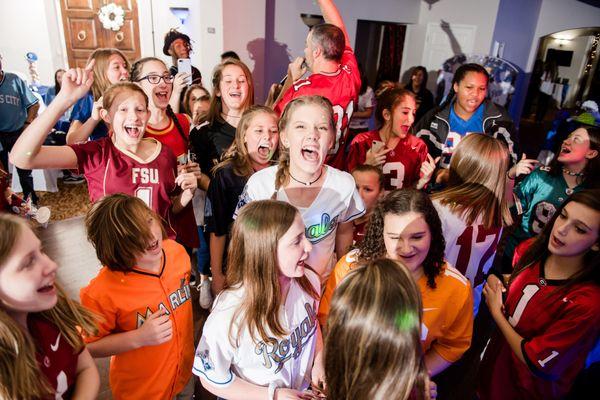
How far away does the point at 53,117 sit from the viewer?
1661 millimetres

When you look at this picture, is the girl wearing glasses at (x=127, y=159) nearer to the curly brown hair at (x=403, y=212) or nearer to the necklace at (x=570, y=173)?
the curly brown hair at (x=403, y=212)

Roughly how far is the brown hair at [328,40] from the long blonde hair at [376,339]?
6.70 ft

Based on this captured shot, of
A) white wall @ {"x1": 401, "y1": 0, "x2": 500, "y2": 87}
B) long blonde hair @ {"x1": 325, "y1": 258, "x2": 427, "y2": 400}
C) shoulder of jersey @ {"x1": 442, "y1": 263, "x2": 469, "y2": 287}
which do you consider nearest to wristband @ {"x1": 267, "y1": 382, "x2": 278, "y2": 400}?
long blonde hair @ {"x1": 325, "y1": 258, "x2": 427, "y2": 400}

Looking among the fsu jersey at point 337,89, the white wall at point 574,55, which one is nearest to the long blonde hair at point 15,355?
the fsu jersey at point 337,89

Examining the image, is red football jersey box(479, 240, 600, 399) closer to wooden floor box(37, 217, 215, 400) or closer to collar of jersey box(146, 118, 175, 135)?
wooden floor box(37, 217, 215, 400)

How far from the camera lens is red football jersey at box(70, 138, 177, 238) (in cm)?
205

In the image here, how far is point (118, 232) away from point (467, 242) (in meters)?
1.63

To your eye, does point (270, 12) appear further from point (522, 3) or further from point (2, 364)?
point (2, 364)

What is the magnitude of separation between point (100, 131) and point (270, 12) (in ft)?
11.5

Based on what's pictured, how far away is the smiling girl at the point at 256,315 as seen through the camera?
134cm

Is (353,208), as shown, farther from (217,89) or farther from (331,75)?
(217,89)

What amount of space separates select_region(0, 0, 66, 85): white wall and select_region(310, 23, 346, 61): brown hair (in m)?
7.05

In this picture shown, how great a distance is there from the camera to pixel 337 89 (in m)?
2.86

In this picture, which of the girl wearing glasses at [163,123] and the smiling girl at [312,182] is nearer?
the smiling girl at [312,182]
